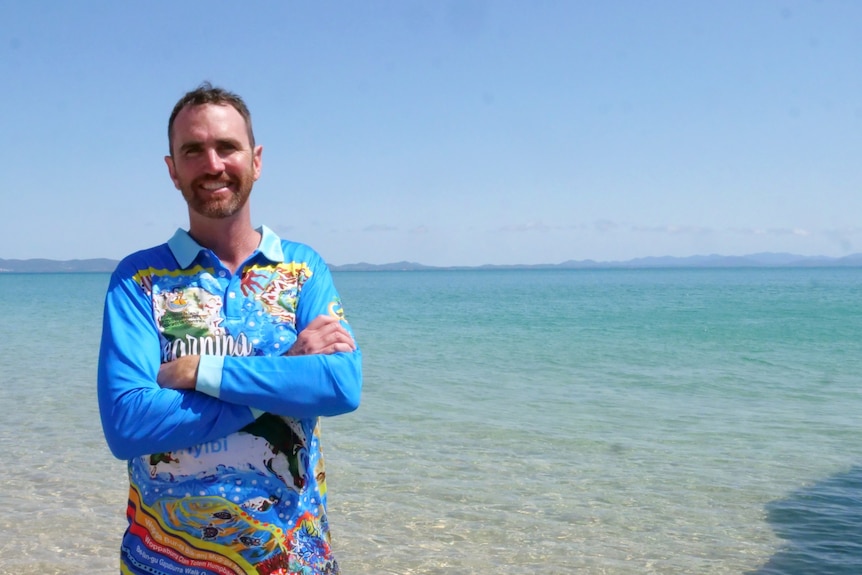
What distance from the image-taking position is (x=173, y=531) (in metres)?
2.23

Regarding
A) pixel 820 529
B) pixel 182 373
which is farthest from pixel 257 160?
pixel 820 529

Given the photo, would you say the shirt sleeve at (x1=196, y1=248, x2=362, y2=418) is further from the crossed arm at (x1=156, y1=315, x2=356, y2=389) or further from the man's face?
the man's face

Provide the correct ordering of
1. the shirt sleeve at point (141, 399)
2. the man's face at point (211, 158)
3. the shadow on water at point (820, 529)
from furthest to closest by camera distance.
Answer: the shadow on water at point (820, 529)
the man's face at point (211, 158)
the shirt sleeve at point (141, 399)

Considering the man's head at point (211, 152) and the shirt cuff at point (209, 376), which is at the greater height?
the man's head at point (211, 152)

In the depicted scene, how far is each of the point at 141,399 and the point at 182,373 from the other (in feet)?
0.40

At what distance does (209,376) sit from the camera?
2.21m

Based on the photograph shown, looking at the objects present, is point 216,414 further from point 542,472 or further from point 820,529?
point 542,472

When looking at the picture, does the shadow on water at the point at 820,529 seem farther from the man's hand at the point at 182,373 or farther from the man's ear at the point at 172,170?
the man's ear at the point at 172,170

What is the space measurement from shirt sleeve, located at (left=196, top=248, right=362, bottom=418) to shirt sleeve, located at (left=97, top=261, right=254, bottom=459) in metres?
0.06

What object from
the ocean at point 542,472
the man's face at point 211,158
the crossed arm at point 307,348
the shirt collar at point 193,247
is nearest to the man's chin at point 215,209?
the man's face at point 211,158

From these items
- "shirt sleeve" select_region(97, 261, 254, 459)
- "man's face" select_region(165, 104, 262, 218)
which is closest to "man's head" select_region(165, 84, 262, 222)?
"man's face" select_region(165, 104, 262, 218)

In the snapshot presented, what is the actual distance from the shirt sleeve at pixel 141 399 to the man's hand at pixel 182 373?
23 millimetres

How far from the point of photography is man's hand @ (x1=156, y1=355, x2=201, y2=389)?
88.0 inches

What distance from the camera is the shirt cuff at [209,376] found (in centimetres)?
220
